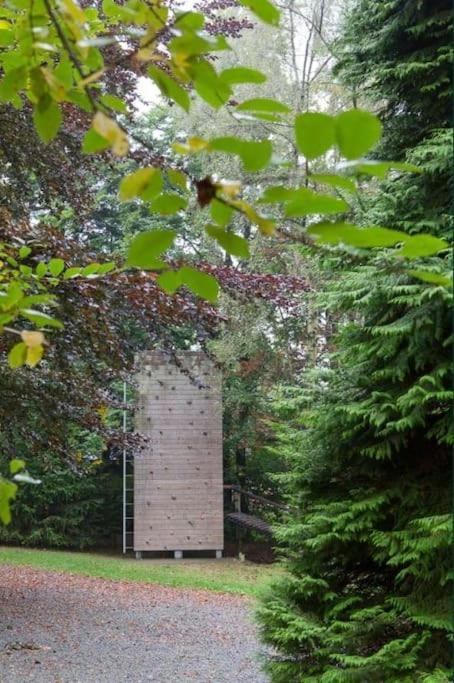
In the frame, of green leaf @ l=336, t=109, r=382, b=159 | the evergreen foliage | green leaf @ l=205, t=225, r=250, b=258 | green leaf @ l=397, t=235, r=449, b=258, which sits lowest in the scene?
the evergreen foliage

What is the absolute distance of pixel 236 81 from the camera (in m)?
0.79

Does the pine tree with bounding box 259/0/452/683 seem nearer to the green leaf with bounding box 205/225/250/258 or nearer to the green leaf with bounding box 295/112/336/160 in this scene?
the green leaf with bounding box 205/225/250/258

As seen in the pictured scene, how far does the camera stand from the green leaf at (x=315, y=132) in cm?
64

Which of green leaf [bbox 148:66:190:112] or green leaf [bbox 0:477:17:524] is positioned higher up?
green leaf [bbox 148:66:190:112]

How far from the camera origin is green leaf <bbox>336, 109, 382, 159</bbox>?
61cm

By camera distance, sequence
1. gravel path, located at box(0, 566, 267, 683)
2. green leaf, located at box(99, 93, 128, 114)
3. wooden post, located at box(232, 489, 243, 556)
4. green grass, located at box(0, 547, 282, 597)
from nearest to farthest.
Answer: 1. green leaf, located at box(99, 93, 128, 114)
2. gravel path, located at box(0, 566, 267, 683)
3. green grass, located at box(0, 547, 282, 597)
4. wooden post, located at box(232, 489, 243, 556)

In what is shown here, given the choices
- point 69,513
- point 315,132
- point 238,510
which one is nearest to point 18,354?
point 315,132

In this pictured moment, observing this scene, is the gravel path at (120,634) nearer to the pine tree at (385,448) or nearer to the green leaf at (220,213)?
the pine tree at (385,448)

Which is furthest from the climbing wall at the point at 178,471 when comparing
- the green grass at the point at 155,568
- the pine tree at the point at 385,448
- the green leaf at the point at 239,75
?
the green leaf at the point at 239,75

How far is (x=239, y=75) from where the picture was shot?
31.0 inches

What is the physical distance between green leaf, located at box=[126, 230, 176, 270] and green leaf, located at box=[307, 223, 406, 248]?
0.45ft

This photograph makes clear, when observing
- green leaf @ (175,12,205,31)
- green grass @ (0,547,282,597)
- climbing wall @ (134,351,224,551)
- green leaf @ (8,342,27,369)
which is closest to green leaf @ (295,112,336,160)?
green leaf @ (175,12,205,31)

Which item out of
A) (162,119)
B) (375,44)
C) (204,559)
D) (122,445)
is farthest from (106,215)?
(375,44)

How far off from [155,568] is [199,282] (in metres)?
11.4
